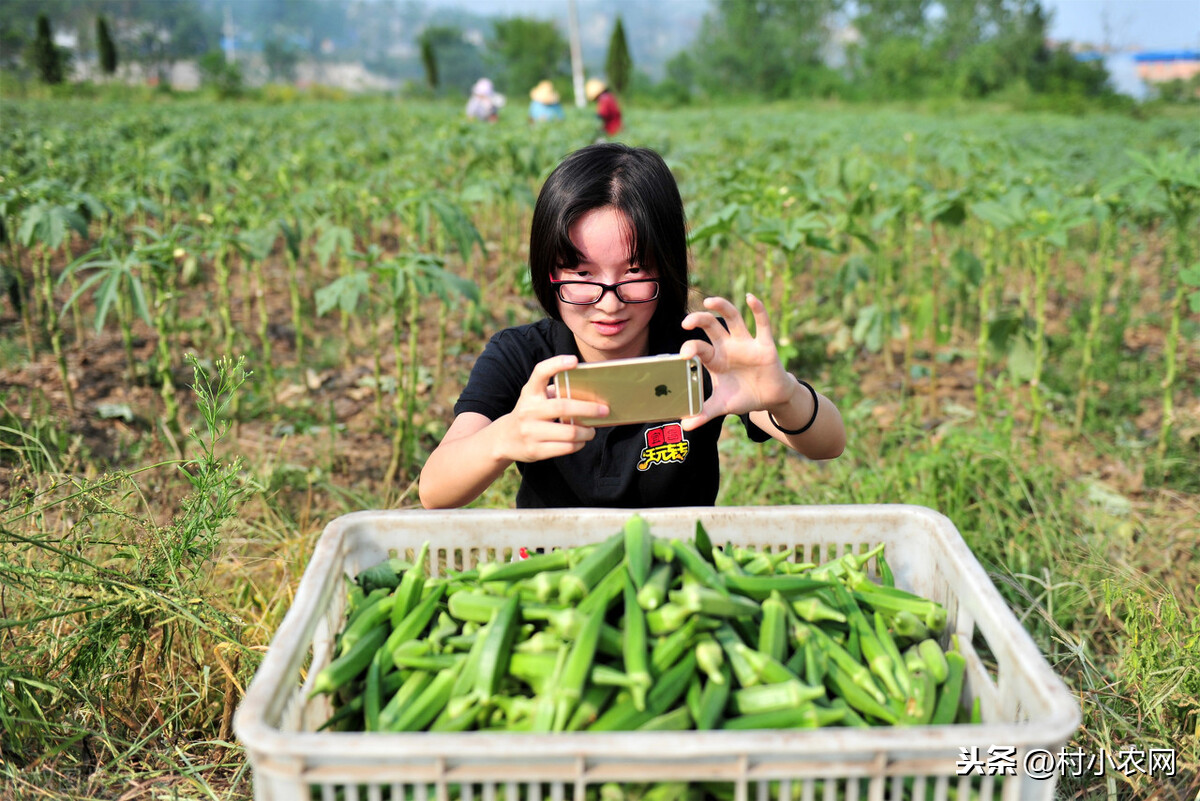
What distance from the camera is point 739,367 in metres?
1.61

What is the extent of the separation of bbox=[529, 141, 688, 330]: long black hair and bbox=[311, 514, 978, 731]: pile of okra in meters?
0.61

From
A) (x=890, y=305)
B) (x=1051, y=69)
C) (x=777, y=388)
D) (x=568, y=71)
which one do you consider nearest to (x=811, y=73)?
(x=1051, y=69)

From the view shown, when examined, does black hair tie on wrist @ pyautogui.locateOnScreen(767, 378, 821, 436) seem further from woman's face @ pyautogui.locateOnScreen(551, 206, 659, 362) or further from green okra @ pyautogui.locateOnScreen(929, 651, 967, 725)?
green okra @ pyautogui.locateOnScreen(929, 651, 967, 725)

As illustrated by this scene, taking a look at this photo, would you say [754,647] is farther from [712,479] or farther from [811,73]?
[811,73]

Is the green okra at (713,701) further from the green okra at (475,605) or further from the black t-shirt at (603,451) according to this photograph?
the black t-shirt at (603,451)

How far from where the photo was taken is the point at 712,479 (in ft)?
7.04

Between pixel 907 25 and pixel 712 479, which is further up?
pixel 907 25

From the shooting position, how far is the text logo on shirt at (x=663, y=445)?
6.43 feet

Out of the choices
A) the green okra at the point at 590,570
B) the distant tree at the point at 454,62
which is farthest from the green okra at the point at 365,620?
the distant tree at the point at 454,62

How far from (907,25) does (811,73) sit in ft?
54.4

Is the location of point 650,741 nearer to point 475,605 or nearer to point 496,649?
point 496,649

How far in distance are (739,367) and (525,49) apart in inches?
3131

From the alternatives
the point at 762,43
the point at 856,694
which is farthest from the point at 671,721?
the point at 762,43

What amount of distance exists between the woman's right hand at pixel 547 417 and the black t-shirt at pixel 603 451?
18.6 inches
